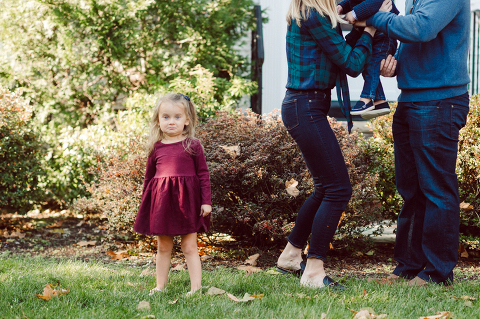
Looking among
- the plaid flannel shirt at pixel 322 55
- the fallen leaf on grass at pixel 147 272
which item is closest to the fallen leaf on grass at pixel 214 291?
the fallen leaf on grass at pixel 147 272

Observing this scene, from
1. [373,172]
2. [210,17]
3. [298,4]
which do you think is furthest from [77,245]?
[210,17]

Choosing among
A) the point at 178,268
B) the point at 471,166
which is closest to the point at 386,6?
the point at 471,166

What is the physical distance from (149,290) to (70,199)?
137 inches

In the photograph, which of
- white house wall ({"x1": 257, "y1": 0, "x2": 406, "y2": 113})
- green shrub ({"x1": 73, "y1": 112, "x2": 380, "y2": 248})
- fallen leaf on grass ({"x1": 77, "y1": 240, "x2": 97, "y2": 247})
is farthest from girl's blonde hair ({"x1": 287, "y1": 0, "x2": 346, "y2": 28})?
white house wall ({"x1": 257, "y1": 0, "x2": 406, "y2": 113})

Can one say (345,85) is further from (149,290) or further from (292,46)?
(149,290)

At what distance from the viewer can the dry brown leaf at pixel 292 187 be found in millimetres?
3693

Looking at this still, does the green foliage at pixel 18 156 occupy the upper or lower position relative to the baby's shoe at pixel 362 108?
lower

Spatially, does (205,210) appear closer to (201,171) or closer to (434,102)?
(201,171)

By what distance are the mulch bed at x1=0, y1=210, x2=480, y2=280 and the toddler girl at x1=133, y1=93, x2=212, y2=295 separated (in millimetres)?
874

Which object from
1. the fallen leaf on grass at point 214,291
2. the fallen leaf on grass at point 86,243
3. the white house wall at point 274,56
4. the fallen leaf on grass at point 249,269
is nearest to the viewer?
the fallen leaf on grass at point 214,291

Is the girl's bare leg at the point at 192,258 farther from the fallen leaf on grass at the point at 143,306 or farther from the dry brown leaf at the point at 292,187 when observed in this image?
the dry brown leaf at the point at 292,187

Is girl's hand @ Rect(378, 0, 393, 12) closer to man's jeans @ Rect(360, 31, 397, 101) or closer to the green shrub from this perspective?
man's jeans @ Rect(360, 31, 397, 101)

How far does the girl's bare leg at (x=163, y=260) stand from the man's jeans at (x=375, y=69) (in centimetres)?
147

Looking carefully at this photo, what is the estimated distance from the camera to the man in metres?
2.66
